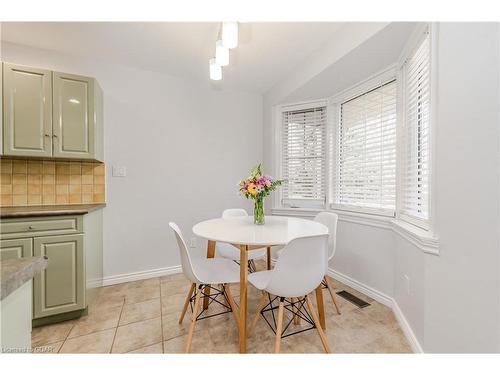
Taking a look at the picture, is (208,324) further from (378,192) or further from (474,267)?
(378,192)

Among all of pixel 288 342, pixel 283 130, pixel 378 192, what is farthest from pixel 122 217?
pixel 378 192

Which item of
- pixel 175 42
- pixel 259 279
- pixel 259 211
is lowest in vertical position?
pixel 259 279

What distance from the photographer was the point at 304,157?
121 inches

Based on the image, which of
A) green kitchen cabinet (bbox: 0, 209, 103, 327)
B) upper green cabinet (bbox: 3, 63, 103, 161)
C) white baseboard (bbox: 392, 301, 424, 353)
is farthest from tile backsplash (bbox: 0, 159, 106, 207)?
white baseboard (bbox: 392, 301, 424, 353)

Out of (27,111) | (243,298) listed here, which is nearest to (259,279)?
(243,298)

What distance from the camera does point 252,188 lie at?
74.0 inches

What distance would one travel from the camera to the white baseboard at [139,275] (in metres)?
2.51

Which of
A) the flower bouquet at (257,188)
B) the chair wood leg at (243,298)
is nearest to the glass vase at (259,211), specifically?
the flower bouquet at (257,188)

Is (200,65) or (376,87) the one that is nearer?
(376,87)

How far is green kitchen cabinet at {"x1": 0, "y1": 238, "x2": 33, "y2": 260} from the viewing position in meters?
1.64

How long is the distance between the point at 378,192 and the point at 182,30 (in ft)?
7.73

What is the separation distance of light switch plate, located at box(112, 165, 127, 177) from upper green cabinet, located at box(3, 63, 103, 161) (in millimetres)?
375

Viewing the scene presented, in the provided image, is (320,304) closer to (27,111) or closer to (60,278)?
(60,278)

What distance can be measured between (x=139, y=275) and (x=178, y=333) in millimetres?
1221
